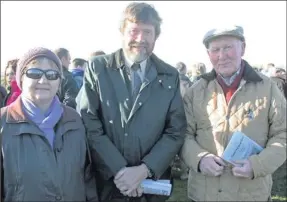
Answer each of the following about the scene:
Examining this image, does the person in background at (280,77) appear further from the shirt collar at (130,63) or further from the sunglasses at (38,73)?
the sunglasses at (38,73)

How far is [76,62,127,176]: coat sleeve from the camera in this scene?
3119 mm

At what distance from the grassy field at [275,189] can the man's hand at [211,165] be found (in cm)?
325

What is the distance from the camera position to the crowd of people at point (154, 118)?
3.04 metres

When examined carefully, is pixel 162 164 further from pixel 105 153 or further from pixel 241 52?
pixel 241 52

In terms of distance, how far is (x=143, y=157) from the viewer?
126 inches

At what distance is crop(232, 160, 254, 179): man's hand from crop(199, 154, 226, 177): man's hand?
0.10 metres

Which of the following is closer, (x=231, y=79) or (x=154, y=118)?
(x=154, y=118)

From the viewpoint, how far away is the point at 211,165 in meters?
3.14

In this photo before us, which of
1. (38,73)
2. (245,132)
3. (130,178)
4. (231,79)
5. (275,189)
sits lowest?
(275,189)

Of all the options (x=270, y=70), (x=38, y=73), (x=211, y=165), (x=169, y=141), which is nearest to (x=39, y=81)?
→ (x=38, y=73)

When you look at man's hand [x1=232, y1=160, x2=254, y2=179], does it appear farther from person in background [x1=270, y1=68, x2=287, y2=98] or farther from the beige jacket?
person in background [x1=270, y1=68, x2=287, y2=98]

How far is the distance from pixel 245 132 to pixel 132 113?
Result: 89 centimetres

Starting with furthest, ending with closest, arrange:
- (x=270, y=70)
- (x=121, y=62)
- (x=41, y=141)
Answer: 1. (x=270, y=70)
2. (x=121, y=62)
3. (x=41, y=141)

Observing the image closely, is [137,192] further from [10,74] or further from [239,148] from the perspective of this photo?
[10,74]
